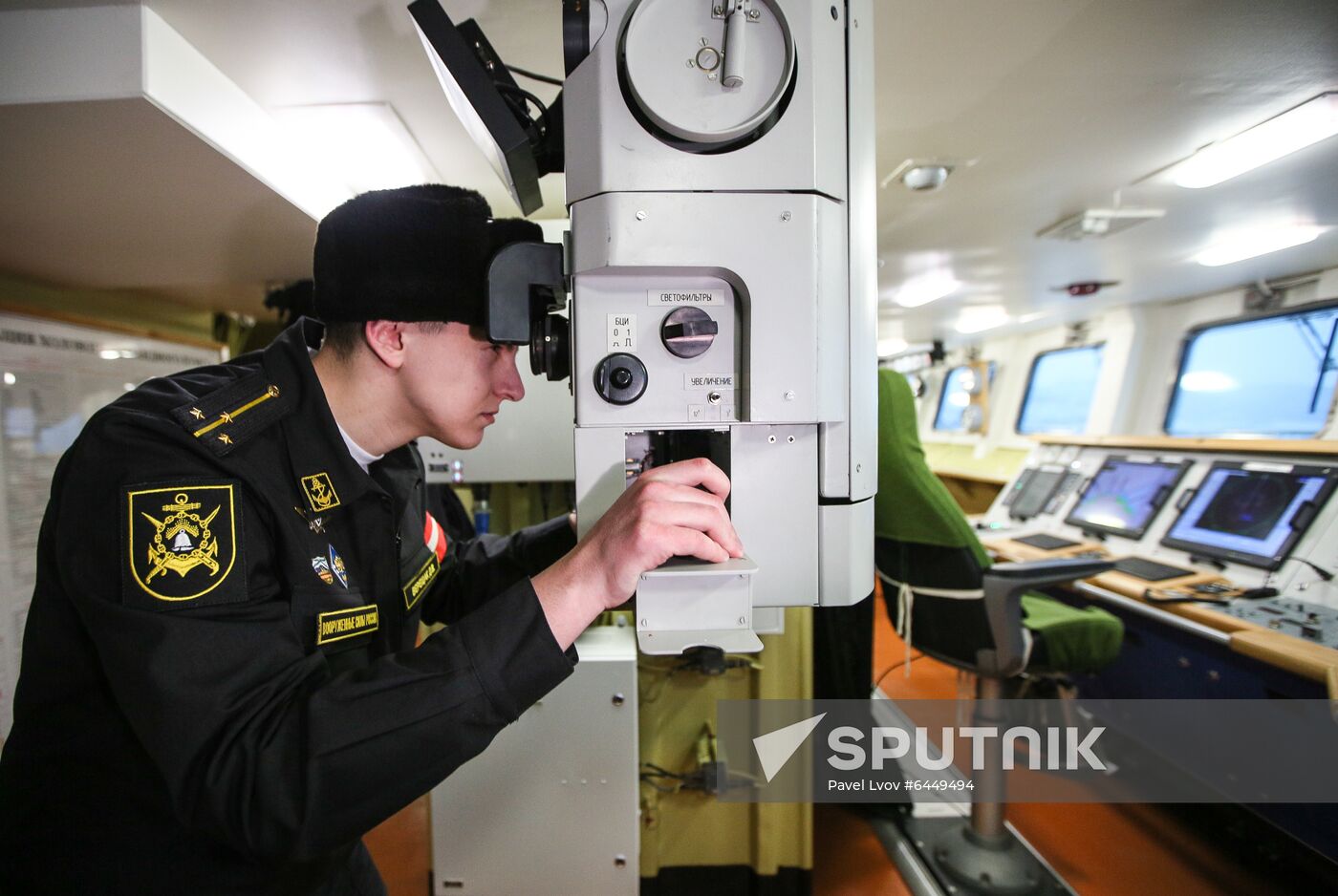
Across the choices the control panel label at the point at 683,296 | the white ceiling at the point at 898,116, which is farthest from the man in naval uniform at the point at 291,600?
the white ceiling at the point at 898,116

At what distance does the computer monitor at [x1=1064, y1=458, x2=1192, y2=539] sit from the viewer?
2941 millimetres

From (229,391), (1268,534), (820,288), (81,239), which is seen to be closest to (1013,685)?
(1268,534)

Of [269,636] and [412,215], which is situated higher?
[412,215]

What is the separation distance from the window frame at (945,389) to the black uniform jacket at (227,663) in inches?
274

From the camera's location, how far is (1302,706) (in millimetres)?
1909

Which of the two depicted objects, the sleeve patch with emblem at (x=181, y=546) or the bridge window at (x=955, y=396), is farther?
the bridge window at (x=955, y=396)

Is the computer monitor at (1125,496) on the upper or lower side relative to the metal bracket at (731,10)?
lower

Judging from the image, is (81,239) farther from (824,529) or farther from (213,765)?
(824,529)

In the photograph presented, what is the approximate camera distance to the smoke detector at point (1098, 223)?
8.17ft

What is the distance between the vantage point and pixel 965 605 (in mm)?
1880

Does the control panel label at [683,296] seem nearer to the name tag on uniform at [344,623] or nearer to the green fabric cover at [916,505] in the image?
the name tag on uniform at [344,623]

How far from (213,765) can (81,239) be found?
6.54 feet

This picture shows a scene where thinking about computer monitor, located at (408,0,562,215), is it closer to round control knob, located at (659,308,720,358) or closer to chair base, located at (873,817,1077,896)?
round control knob, located at (659,308,720,358)

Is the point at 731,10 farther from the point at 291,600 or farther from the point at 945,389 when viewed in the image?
the point at 945,389
